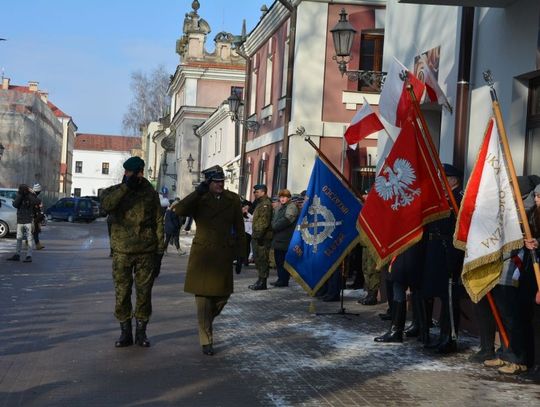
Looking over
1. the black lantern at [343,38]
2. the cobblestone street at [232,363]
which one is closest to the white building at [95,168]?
the black lantern at [343,38]

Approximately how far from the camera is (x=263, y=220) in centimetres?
1536

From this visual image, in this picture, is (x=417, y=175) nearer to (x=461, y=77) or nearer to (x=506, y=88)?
(x=506, y=88)

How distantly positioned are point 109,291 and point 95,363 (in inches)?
239

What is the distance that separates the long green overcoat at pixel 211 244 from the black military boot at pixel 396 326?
73.3 inches

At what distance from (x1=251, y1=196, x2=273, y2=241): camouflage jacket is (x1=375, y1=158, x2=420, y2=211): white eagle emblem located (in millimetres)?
6246

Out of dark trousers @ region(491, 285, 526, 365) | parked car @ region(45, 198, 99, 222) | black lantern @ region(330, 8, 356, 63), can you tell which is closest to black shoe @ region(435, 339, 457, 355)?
dark trousers @ region(491, 285, 526, 365)

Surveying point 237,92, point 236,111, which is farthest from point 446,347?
point 237,92

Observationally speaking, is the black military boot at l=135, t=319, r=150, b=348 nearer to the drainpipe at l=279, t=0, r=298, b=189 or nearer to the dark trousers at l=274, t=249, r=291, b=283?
the dark trousers at l=274, t=249, r=291, b=283

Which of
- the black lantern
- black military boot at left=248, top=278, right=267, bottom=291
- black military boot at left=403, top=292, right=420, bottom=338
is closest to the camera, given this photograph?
black military boot at left=403, top=292, right=420, bottom=338

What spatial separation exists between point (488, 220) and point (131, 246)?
346cm

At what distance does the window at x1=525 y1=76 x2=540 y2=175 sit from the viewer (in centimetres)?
992

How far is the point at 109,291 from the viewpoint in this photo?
45.1 ft

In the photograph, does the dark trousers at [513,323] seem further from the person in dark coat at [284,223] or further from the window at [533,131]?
the person in dark coat at [284,223]

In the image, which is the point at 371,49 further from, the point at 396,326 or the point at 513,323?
the point at 513,323
